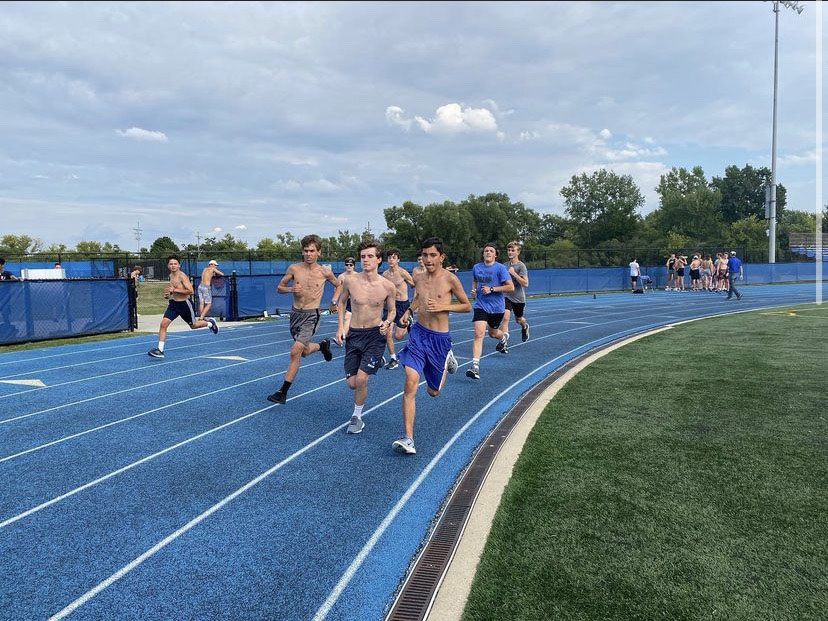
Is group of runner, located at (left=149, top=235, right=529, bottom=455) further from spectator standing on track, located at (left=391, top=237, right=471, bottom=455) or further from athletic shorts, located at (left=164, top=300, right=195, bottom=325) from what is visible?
athletic shorts, located at (left=164, top=300, right=195, bottom=325)

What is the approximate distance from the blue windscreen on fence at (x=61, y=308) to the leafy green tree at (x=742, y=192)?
9106cm

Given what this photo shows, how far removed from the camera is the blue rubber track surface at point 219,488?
3.20 meters

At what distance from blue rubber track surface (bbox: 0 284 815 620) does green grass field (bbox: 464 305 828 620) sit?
0.71 m

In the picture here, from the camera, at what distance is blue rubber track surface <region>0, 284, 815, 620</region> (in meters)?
3.20

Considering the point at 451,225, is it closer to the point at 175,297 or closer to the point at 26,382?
the point at 175,297

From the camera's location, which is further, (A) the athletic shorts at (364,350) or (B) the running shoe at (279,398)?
(B) the running shoe at (279,398)

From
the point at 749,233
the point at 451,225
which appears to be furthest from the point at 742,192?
the point at 451,225

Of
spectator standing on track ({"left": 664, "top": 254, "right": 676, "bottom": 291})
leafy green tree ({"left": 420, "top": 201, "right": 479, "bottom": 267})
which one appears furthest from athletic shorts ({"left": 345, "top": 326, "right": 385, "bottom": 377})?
leafy green tree ({"left": 420, "top": 201, "right": 479, "bottom": 267})

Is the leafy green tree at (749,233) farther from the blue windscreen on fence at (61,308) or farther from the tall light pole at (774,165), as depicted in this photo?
the blue windscreen on fence at (61,308)

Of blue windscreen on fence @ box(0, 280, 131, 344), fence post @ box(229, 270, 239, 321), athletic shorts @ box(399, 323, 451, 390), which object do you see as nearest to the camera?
athletic shorts @ box(399, 323, 451, 390)

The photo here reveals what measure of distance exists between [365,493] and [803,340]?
35.8 ft

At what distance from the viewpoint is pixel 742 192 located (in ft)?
289

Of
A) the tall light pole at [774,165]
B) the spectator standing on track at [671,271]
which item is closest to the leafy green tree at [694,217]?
the tall light pole at [774,165]

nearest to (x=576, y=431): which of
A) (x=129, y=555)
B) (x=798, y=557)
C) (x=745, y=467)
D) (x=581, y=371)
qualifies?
(x=745, y=467)
